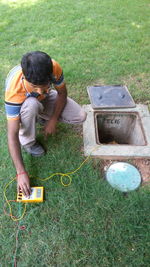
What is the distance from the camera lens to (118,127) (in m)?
2.45

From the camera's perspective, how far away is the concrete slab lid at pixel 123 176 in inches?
70.4

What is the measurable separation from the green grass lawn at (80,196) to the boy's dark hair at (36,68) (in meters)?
0.83

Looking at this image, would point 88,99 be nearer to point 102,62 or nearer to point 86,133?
point 86,133

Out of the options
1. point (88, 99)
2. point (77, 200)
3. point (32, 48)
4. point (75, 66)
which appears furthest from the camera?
point (32, 48)

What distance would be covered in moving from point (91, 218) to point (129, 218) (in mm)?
267

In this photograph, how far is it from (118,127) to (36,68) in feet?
4.50

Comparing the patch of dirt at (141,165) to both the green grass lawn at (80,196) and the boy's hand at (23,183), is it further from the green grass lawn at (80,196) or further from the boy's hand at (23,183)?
the boy's hand at (23,183)

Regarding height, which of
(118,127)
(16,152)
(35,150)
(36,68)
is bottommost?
(118,127)

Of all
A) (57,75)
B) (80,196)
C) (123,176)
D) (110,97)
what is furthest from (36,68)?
(110,97)

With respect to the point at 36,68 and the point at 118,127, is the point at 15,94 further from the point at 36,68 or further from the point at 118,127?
the point at 118,127

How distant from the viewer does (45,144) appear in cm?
211

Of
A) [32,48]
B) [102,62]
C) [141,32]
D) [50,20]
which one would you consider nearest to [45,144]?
[102,62]

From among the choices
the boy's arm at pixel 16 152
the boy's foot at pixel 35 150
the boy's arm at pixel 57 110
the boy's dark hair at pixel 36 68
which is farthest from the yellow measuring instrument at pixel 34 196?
the boy's dark hair at pixel 36 68

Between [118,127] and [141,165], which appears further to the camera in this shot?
[118,127]
